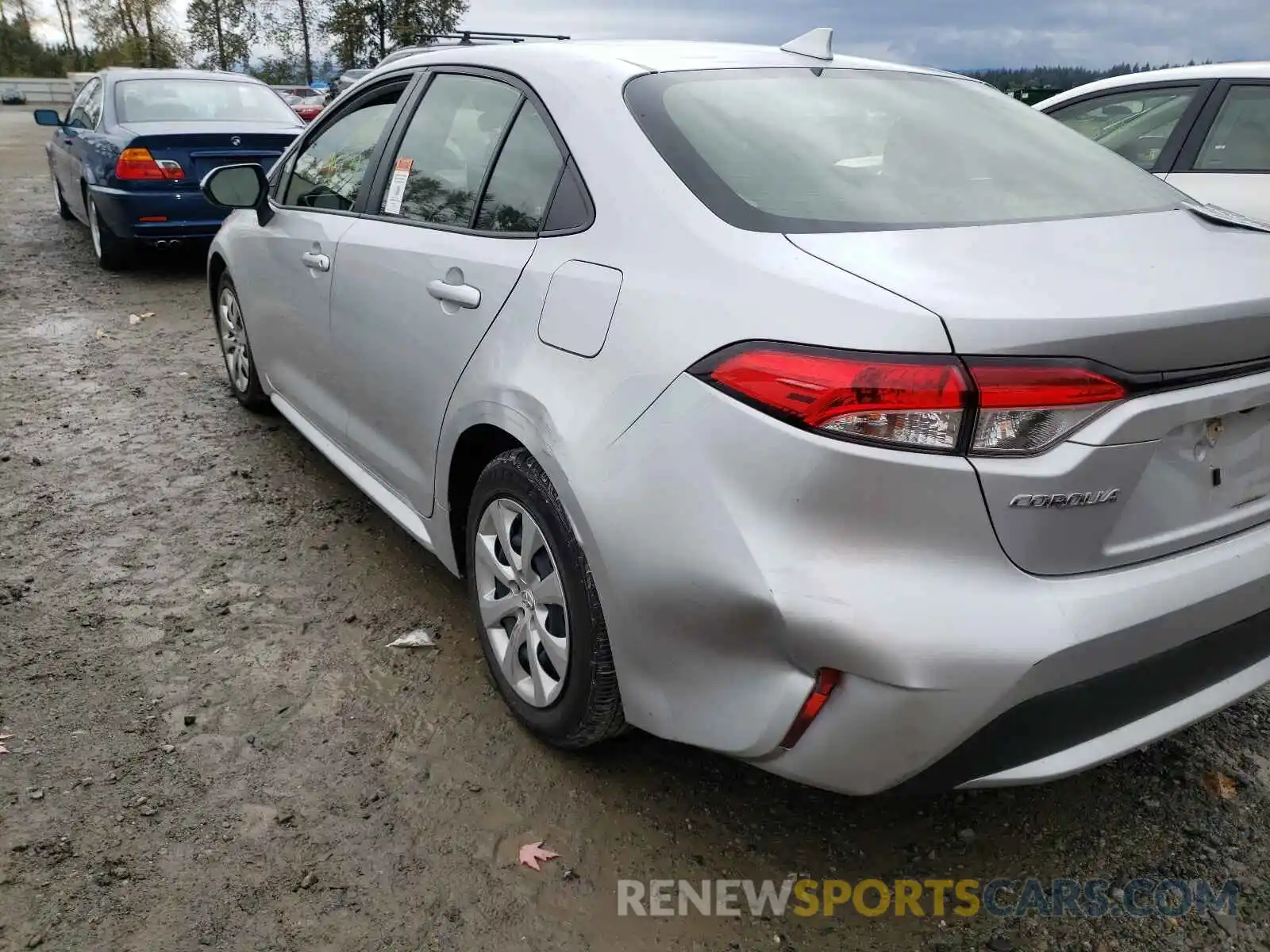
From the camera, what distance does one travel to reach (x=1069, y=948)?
2021mm

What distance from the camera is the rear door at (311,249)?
132 inches

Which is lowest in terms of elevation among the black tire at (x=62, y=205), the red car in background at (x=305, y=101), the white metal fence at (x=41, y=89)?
the white metal fence at (x=41, y=89)

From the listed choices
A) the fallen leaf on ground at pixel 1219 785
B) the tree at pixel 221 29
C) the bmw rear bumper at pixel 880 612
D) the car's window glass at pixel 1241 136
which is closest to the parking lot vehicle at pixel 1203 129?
the car's window glass at pixel 1241 136

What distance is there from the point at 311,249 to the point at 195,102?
579 centimetres

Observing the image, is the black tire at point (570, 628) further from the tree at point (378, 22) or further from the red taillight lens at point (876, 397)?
the tree at point (378, 22)

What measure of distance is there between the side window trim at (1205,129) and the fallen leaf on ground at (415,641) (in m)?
4.36

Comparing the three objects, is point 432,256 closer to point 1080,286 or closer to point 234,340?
point 1080,286

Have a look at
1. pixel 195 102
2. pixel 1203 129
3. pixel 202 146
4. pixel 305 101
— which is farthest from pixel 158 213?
pixel 305 101

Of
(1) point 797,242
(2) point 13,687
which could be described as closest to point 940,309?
(1) point 797,242

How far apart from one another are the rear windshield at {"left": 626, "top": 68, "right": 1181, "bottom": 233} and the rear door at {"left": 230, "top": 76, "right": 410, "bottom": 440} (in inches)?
54.1

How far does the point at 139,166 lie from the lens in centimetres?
731

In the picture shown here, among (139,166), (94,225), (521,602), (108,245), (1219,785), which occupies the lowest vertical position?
(108,245)

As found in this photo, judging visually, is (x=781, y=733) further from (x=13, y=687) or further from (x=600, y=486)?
(x=13, y=687)

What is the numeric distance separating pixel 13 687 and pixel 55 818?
0.65 metres
